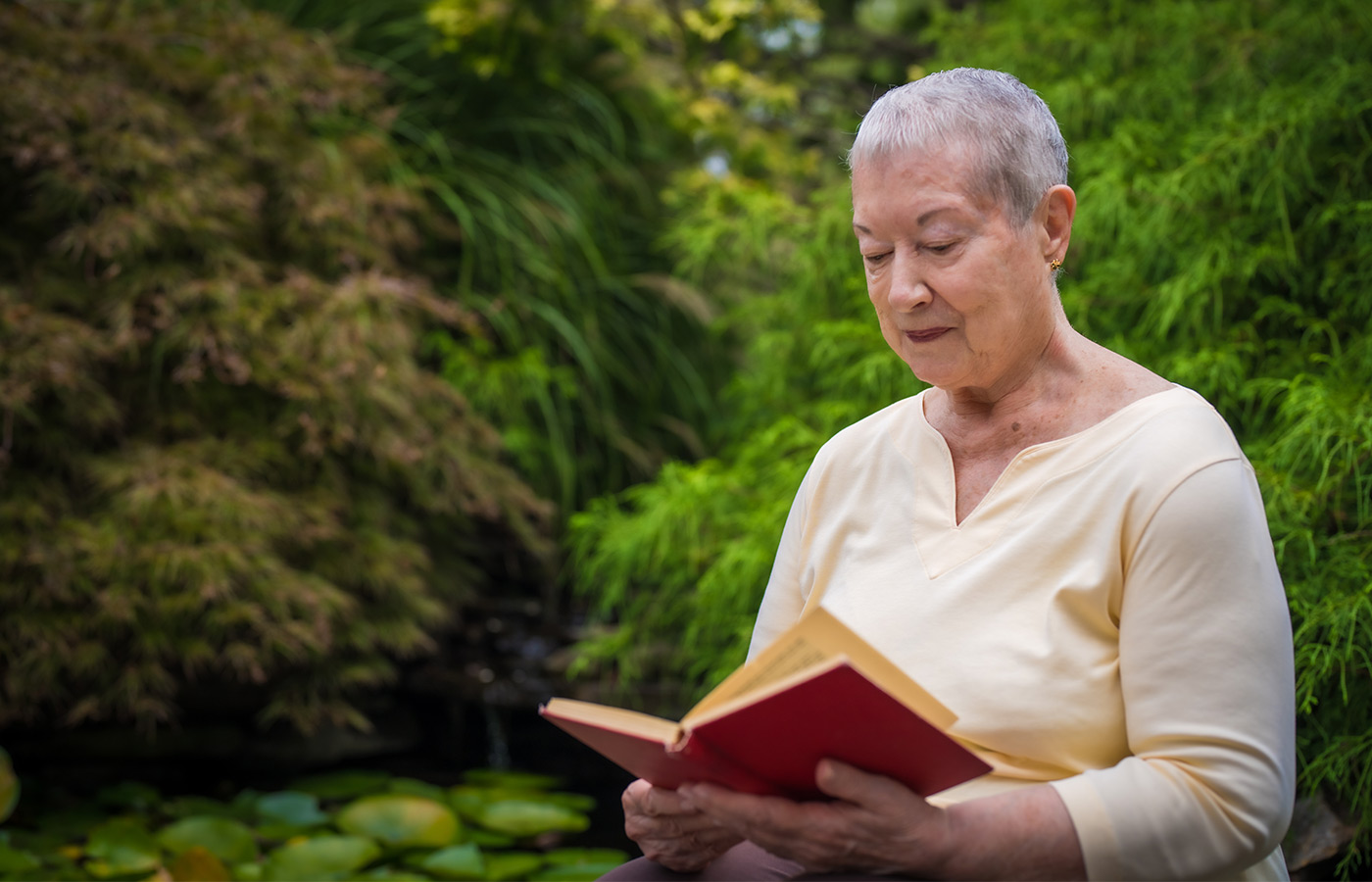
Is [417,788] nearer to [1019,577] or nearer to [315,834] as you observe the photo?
[315,834]

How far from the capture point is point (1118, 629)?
37.8 inches

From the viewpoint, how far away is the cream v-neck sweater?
862 millimetres

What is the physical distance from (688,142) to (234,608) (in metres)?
2.69

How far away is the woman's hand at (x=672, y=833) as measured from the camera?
102cm

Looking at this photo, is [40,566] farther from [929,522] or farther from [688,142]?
[688,142]

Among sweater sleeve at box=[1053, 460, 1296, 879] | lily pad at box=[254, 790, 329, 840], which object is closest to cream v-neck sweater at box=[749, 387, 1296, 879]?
sweater sleeve at box=[1053, 460, 1296, 879]

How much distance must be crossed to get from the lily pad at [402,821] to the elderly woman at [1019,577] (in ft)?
4.35

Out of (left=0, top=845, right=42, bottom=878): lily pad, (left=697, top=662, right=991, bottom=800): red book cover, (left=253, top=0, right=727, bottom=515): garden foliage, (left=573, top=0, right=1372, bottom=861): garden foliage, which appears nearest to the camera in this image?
(left=697, top=662, right=991, bottom=800): red book cover

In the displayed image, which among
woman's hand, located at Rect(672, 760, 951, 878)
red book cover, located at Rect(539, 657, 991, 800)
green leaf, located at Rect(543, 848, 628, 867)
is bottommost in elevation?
green leaf, located at Rect(543, 848, 628, 867)

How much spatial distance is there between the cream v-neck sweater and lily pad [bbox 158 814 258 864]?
1.60 m

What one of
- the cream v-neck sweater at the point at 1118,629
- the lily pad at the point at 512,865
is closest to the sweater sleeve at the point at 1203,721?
the cream v-neck sweater at the point at 1118,629

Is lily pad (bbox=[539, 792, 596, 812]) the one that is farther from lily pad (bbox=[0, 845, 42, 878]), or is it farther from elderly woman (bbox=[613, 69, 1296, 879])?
elderly woman (bbox=[613, 69, 1296, 879])

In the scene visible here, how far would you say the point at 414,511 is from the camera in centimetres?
327

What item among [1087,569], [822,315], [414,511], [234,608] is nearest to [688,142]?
[822,315]
